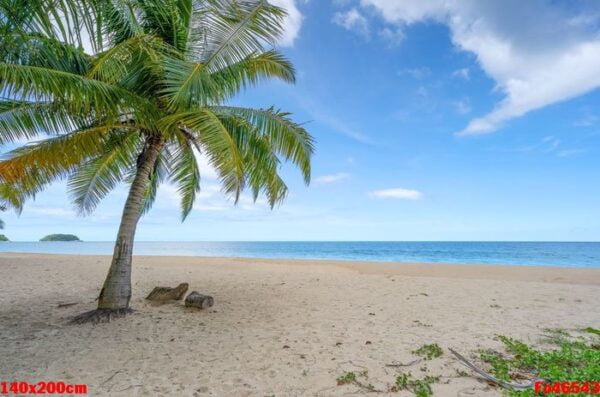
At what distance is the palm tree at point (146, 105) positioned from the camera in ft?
12.8

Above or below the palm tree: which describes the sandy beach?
below

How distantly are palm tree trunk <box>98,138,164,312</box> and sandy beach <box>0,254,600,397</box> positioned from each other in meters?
0.40

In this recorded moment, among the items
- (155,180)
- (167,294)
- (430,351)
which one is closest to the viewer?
(430,351)

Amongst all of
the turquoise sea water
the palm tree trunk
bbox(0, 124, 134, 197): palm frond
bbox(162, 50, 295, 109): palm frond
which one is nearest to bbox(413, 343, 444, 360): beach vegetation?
bbox(162, 50, 295, 109): palm frond

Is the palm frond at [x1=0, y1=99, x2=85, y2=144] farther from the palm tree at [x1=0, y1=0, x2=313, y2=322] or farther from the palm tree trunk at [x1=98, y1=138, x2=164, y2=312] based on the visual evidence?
the palm tree trunk at [x1=98, y1=138, x2=164, y2=312]

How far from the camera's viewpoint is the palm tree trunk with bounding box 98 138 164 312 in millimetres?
5277

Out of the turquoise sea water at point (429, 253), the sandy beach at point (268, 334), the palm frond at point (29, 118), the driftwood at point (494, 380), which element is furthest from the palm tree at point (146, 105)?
the turquoise sea water at point (429, 253)

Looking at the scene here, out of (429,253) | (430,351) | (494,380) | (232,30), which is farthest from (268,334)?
(429,253)

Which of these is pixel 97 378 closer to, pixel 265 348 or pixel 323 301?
pixel 265 348

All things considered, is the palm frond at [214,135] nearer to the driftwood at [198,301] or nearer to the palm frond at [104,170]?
the palm frond at [104,170]

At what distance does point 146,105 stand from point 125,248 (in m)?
2.40

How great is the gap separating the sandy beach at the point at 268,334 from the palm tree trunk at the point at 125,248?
400 millimetres

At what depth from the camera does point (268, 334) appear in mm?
4773

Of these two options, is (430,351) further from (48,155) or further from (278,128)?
(48,155)
